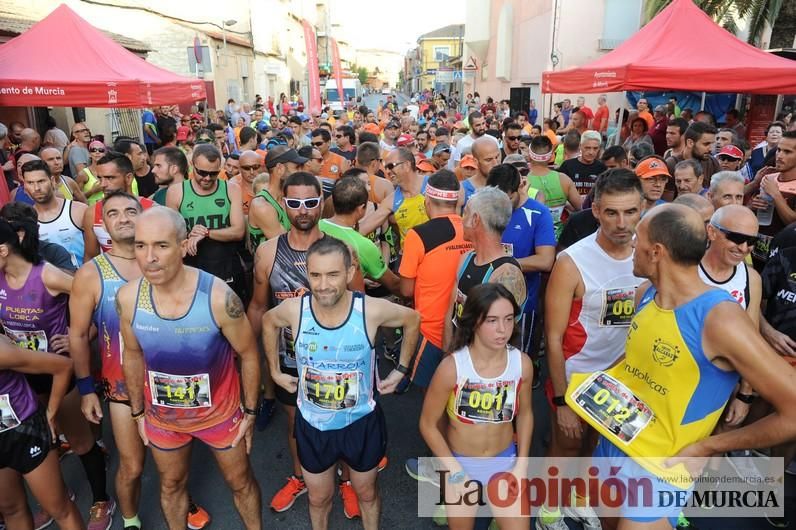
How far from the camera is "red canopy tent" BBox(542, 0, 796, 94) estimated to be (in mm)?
6549

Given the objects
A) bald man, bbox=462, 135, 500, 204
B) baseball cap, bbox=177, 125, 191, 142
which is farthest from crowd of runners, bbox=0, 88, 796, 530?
baseball cap, bbox=177, 125, 191, 142

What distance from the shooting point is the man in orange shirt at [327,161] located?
7078 millimetres

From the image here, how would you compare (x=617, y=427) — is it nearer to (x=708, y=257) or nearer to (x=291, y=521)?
(x=708, y=257)

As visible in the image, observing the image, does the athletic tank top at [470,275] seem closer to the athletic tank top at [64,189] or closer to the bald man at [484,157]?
the bald man at [484,157]

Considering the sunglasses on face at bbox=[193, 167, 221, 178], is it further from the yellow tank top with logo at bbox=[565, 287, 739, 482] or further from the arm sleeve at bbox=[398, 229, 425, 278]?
the yellow tank top with logo at bbox=[565, 287, 739, 482]

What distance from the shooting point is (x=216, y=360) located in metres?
2.78

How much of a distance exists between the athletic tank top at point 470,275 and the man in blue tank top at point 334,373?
0.35 m

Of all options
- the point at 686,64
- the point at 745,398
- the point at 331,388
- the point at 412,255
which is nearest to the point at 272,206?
the point at 412,255

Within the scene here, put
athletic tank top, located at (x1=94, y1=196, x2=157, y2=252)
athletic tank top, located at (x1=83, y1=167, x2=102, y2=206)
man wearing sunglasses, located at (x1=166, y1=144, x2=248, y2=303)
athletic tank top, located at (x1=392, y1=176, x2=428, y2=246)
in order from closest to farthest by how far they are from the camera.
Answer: athletic tank top, located at (x1=94, y1=196, x2=157, y2=252)
man wearing sunglasses, located at (x1=166, y1=144, x2=248, y2=303)
athletic tank top, located at (x1=392, y1=176, x2=428, y2=246)
athletic tank top, located at (x1=83, y1=167, x2=102, y2=206)

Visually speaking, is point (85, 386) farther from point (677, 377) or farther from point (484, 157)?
point (484, 157)

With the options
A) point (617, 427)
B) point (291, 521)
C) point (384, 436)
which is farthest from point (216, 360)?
point (617, 427)

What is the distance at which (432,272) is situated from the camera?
350 cm

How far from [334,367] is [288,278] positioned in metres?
0.97

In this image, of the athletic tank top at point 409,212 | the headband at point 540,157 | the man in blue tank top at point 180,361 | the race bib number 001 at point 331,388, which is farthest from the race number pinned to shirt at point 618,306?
the headband at point 540,157
